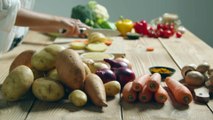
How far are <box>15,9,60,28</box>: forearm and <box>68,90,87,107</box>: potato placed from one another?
0.80 m

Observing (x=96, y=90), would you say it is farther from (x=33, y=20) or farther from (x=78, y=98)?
(x=33, y=20)

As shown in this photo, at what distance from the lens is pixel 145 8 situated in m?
3.29

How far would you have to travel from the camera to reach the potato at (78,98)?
2.87 feet

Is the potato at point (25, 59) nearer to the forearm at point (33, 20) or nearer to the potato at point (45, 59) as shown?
the potato at point (45, 59)

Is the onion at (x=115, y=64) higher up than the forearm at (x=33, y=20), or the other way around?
the onion at (x=115, y=64)

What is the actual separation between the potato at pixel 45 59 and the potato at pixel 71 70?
38mm

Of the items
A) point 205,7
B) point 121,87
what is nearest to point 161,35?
point 121,87

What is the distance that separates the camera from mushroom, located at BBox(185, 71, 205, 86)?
3.38ft

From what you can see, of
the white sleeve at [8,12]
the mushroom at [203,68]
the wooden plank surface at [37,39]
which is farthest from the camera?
the wooden plank surface at [37,39]

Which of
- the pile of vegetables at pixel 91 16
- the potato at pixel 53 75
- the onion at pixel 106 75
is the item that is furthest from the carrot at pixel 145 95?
the pile of vegetables at pixel 91 16

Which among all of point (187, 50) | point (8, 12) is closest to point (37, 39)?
point (8, 12)

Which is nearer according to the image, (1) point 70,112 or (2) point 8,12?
(1) point 70,112

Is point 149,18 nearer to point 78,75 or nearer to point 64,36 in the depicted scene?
point 64,36

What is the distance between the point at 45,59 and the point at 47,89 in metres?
0.10
